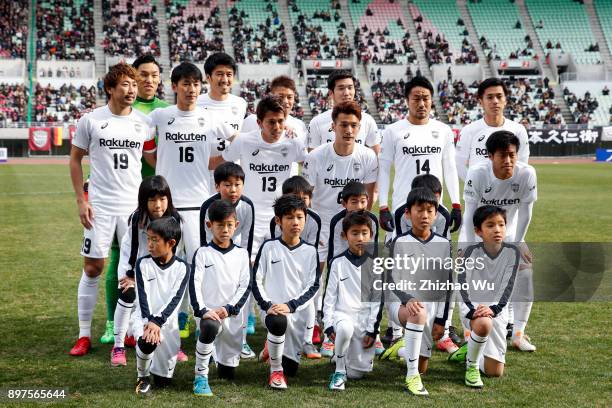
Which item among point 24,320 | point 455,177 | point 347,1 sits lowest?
point 24,320

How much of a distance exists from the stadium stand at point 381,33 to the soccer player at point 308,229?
4253cm

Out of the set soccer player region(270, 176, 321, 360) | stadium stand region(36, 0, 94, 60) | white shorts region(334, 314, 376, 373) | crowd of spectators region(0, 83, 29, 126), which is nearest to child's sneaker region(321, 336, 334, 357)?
soccer player region(270, 176, 321, 360)

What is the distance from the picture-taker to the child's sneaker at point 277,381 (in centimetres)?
461

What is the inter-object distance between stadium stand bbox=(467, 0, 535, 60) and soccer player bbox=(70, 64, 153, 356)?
152ft

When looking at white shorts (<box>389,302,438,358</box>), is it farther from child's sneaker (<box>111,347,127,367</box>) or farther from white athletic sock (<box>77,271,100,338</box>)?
white athletic sock (<box>77,271,100,338</box>)

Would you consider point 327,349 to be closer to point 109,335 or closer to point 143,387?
point 143,387

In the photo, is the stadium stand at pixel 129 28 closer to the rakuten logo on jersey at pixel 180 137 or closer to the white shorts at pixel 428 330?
the rakuten logo on jersey at pixel 180 137

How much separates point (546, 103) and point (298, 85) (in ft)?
56.6

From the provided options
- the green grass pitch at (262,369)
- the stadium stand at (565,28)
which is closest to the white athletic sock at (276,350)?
the green grass pitch at (262,369)

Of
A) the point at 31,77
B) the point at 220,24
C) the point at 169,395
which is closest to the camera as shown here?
the point at 169,395

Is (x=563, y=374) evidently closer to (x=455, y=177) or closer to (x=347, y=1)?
(x=455, y=177)

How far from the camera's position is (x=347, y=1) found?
52500 mm

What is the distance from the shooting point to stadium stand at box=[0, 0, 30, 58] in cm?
4166

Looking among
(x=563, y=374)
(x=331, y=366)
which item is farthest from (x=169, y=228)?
(x=563, y=374)
